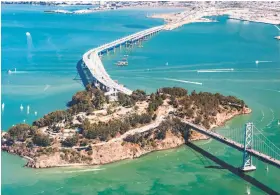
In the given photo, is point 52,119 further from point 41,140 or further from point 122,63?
point 122,63

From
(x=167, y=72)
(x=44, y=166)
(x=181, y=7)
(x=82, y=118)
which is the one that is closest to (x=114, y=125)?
(x=82, y=118)

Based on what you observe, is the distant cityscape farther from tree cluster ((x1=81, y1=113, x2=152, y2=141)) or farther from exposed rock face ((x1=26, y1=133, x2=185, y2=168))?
exposed rock face ((x1=26, y1=133, x2=185, y2=168))

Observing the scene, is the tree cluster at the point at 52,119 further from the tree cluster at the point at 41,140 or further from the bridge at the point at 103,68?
the bridge at the point at 103,68

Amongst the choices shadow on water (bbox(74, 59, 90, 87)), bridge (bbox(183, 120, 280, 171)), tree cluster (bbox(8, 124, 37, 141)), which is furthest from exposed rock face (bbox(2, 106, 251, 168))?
shadow on water (bbox(74, 59, 90, 87))

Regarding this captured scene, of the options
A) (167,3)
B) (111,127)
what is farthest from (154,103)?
(167,3)

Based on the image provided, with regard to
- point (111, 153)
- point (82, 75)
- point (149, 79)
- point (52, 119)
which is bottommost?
point (111, 153)
